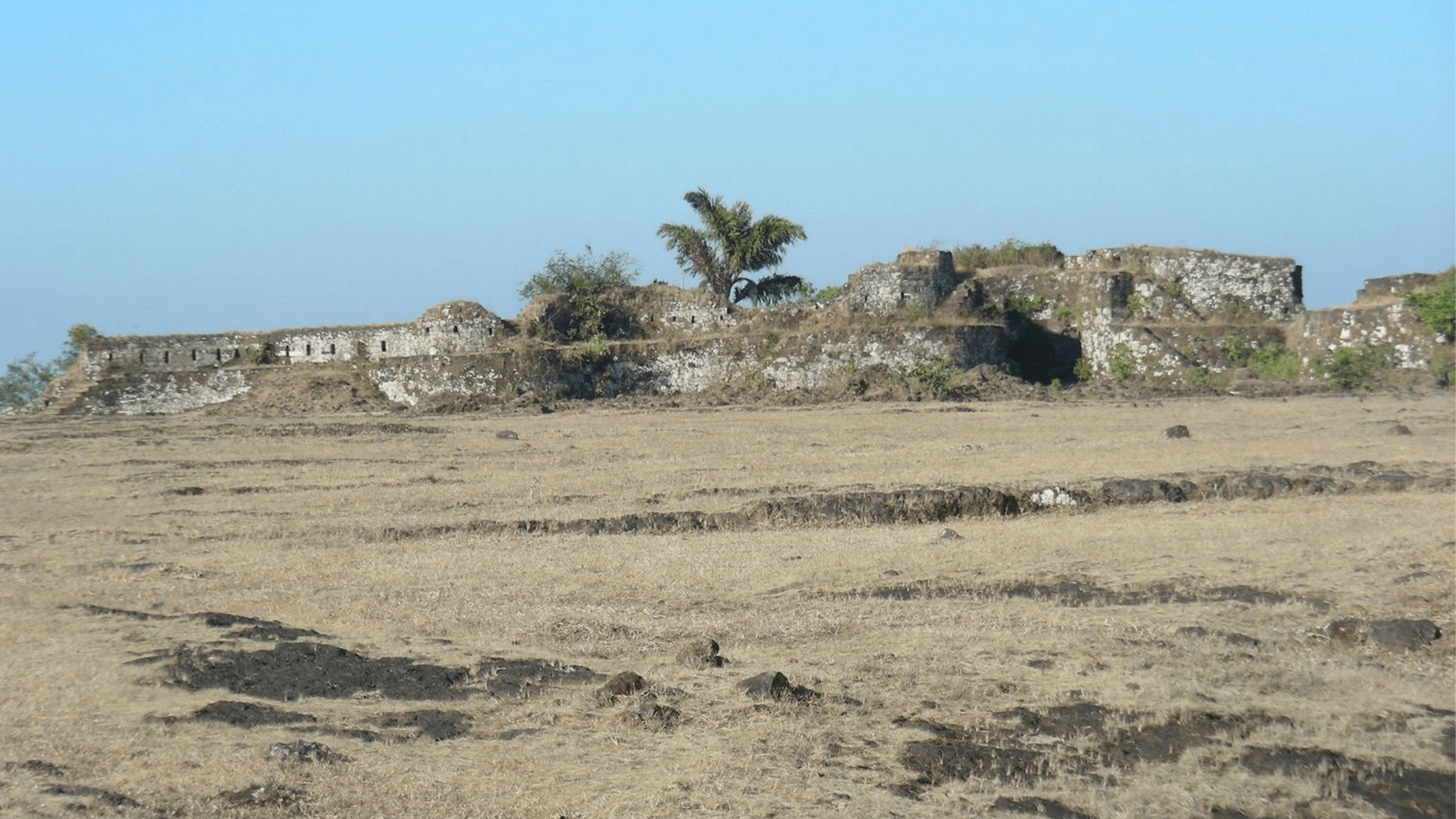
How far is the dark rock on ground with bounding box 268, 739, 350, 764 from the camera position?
7910 millimetres

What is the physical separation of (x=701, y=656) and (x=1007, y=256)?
100 feet

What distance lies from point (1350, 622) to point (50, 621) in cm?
905

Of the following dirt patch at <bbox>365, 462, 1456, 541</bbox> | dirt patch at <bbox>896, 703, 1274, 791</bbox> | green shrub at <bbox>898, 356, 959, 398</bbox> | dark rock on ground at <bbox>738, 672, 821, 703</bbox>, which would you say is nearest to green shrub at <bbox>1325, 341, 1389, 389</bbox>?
green shrub at <bbox>898, 356, 959, 398</bbox>

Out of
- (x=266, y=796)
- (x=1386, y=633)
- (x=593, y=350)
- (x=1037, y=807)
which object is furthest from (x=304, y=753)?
(x=593, y=350)

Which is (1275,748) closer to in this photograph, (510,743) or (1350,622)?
(1350,622)

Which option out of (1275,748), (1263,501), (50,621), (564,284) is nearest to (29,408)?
(564,284)

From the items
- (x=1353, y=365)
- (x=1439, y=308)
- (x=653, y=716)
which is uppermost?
(x=1439, y=308)

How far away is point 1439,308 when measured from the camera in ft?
100

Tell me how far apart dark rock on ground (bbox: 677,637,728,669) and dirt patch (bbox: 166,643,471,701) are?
1341 millimetres

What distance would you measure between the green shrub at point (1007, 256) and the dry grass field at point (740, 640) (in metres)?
18.0

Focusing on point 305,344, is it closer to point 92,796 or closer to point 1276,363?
point 1276,363

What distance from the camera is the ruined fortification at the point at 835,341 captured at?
3372 centimetres

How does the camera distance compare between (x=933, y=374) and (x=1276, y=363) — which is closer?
(x=933, y=374)

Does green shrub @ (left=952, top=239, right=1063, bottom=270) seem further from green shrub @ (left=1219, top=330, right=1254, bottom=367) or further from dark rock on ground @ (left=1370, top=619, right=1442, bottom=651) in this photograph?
dark rock on ground @ (left=1370, top=619, right=1442, bottom=651)
